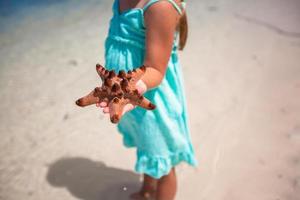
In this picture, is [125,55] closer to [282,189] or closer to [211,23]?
[282,189]

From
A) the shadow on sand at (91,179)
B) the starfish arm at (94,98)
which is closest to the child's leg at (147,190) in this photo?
the shadow on sand at (91,179)

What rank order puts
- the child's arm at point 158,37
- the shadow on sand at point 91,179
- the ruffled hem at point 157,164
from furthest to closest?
the shadow on sand at point 91,179 → the ruffled hem at point 157,164 → the child's arm at point 158,37

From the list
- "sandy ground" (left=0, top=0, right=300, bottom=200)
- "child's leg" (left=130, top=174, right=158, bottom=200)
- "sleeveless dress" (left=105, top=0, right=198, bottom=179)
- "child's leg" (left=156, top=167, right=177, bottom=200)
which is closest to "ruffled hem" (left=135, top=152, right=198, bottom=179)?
"sleeveless dress" (left=105, top=0, right=198, bottom=179)

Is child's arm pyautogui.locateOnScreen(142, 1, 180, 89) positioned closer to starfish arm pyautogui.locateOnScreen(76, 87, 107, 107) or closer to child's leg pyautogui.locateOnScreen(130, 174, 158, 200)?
starfish arm pyautogui.locateOnScreen(76, 87, 107, 107)

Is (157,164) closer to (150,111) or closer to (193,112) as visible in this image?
(150,111)

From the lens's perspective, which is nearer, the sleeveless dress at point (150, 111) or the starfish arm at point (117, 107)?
the starfish arm at point (117, 107)

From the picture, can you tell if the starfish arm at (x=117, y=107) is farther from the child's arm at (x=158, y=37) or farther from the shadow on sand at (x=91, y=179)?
the shadow on sand at (x=91, y=179)

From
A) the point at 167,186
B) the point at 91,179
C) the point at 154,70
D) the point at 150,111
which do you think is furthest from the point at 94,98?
the point at 91,179
